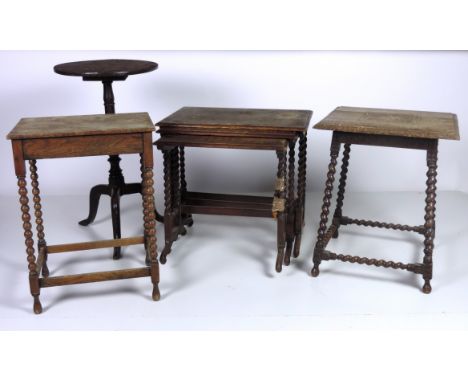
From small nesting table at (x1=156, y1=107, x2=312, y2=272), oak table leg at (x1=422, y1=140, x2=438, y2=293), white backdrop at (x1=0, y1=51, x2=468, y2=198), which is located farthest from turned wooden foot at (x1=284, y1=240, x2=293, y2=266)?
white backdrop at (x1=0, y1=51, x2=468, y2=198)

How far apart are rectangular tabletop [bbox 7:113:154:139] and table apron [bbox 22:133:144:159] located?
0.09 ft

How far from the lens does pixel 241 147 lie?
137 inches

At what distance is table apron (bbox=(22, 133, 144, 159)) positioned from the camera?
2920 mm

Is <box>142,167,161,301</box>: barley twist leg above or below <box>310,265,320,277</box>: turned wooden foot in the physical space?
above

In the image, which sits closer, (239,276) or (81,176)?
(239,276)

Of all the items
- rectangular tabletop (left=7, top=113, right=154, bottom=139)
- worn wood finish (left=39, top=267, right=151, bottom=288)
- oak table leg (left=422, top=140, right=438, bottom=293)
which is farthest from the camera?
oak table leg (left=422, top=140, right=438, bottom=293)

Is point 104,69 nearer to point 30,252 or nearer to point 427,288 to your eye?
point 30,252

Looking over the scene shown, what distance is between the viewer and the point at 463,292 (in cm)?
338

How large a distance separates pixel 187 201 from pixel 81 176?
1.56 meters

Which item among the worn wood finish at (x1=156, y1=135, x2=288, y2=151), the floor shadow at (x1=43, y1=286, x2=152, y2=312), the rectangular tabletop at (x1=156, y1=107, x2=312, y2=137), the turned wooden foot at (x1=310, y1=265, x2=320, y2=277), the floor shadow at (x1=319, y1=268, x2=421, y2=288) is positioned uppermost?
the rectangular tabletop at (x1=156, y1=107, x2=312, y2=137)

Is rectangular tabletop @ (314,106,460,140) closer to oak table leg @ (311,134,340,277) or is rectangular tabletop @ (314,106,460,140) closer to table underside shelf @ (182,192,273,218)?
oak table leg @ (311,134,340,277)

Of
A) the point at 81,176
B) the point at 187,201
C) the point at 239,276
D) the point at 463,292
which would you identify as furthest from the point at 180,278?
the point at 81,176

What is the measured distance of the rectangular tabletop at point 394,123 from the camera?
10.4 feet

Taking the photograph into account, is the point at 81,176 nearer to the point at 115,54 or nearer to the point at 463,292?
the point at 115,54
